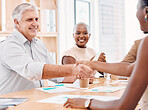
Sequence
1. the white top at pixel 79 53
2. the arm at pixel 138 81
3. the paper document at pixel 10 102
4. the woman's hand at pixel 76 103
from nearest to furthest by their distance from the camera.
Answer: the arm at pixel 138 81
the woman's hand at pixel 76 103
the paper document at pixel 10 102
the white top at pixel 79 53

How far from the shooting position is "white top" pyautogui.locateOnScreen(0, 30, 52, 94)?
1.96m

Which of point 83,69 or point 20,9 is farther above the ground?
point 20,9

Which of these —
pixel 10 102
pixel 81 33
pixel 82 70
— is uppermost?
pixel 81 33

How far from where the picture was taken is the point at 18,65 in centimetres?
203

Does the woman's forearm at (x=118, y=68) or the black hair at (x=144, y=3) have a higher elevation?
the black hair at (x=144, y=3)

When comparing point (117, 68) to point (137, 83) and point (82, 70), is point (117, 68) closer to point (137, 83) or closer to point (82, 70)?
point (82, 70)

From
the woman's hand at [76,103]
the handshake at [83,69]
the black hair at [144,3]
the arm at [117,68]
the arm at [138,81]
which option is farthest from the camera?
the handshake at [83,69]

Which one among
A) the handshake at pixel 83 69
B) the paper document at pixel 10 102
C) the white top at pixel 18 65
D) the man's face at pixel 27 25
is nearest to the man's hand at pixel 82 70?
the handshake at pixel 83 69

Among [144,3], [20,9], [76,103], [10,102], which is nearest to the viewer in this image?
[144,3]

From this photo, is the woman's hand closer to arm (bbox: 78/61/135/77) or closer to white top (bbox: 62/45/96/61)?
arm (bbox: 78/61/135/77)

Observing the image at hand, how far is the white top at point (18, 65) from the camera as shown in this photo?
1965 mm

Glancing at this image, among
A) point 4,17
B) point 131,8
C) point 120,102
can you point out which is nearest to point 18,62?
point 120,102

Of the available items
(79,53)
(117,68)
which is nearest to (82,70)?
(117,68)

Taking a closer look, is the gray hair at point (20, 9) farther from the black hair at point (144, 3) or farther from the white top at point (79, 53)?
the black hair at point (144, 3)
